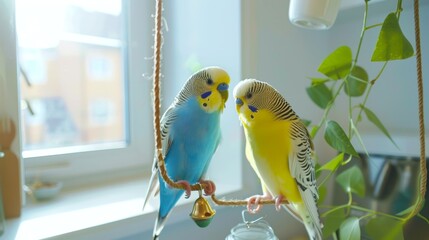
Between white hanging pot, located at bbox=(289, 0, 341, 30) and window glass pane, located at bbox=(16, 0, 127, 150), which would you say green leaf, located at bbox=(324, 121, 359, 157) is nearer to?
white hanging pot, located at bbox=(289, 0, 341, 30)

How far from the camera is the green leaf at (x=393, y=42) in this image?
51 centimetres

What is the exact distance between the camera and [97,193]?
861 millimetres

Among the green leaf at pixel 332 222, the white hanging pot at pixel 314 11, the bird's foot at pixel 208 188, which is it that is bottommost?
the green leaf at pixel 332 222

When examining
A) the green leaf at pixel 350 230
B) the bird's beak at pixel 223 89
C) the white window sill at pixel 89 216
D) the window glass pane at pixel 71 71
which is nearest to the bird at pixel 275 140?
the bird's beak at pixel 223 89

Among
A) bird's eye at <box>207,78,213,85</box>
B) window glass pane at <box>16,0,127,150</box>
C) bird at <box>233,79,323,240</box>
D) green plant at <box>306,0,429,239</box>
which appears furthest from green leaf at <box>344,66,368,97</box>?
window glass pane at <box>16,0,127,150</box>

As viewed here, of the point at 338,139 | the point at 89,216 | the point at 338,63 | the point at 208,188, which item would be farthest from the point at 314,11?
the point at 89,216

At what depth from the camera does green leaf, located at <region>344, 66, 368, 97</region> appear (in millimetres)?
665

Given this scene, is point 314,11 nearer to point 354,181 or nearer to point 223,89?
point 223,89

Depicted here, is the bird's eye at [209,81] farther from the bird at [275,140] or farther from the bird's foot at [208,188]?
the bird's foot at [208,188]

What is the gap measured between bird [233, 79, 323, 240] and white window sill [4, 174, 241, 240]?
318 millimetres

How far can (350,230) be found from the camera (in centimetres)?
61

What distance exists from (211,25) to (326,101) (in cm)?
39

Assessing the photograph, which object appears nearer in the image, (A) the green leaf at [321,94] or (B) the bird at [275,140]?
(B) the bird at [275,140]

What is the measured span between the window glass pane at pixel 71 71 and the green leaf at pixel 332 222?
632 millimetres
